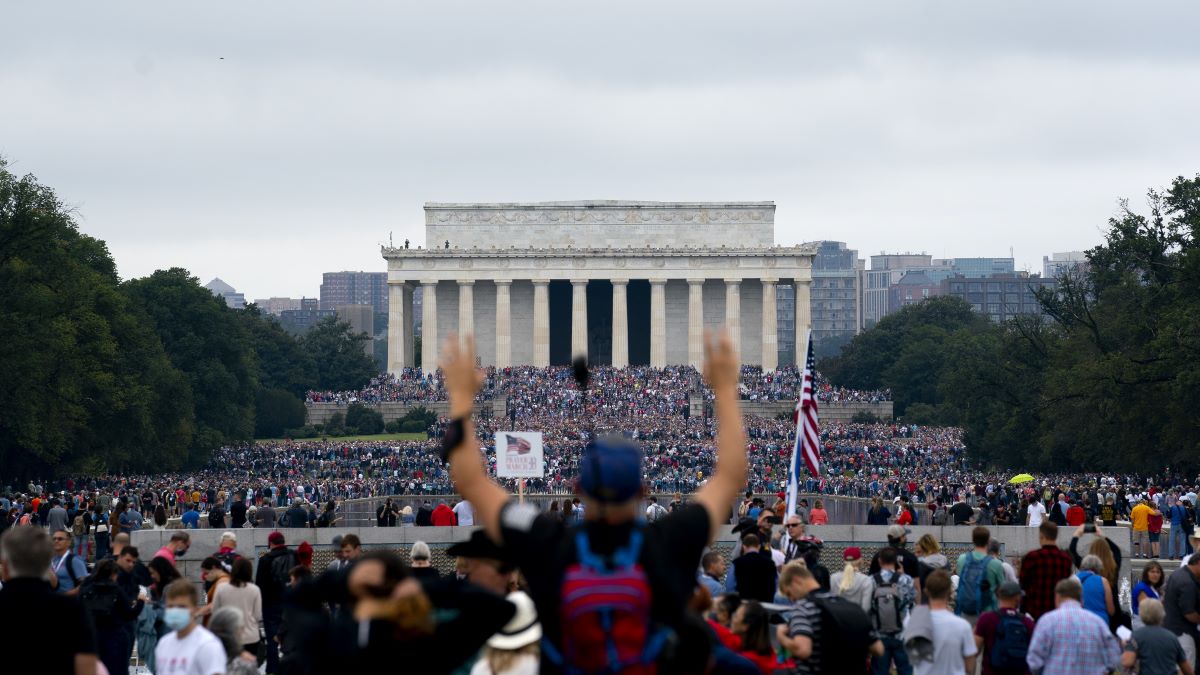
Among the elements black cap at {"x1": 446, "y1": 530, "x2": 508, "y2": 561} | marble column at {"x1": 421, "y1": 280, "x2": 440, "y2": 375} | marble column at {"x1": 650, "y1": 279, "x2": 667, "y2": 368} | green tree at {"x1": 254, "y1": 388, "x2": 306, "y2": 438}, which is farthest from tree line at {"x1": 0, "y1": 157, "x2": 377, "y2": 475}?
black cap at {"x1": 446, "y1": 530, "x2": 508, "y2": 561}

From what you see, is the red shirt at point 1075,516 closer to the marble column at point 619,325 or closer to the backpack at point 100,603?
the backpack at point 100,603

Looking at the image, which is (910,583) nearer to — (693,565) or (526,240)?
(693,565)

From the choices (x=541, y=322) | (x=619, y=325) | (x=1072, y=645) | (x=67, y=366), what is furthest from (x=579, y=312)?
(x=1072, y=645)

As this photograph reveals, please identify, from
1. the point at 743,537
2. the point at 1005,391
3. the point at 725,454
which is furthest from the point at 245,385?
the point at 725,454

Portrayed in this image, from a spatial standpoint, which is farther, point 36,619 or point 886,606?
point 886,606

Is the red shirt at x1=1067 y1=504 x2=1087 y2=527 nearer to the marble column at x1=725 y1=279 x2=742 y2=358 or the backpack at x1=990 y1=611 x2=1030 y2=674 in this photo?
the backpack at x1=990 y1=611 x2=1030 y2=674

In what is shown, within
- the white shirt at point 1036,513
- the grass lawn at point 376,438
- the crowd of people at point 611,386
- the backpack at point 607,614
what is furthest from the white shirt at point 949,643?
the grass lawn at point 376,438

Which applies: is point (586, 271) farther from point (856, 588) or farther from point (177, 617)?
point (177, 617)
